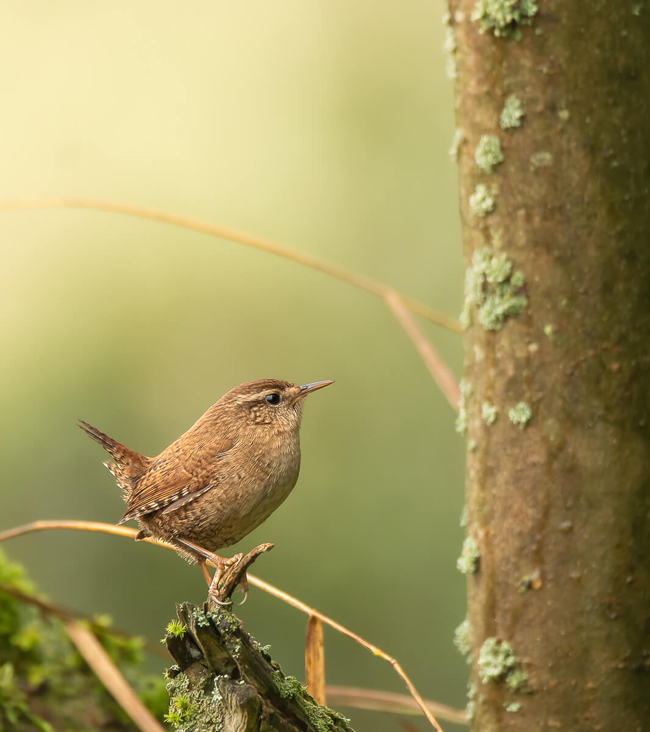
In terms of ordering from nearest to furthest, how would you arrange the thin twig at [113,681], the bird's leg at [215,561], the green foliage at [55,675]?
the bird's leg at [215,561], the thin twig at [113,681], the green foliage at [55,675]

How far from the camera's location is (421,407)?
4.39 meters

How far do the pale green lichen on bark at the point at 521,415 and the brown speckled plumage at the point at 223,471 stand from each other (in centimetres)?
41

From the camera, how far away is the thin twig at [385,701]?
6.30ft

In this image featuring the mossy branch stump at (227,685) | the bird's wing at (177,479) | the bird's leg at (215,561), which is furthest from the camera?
the bird's wing at (177,479)

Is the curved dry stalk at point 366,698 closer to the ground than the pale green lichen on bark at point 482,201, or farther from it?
closer to the ground

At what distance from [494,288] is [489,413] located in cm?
25

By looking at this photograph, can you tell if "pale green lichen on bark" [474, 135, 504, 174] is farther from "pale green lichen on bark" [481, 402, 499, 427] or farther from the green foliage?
the green foliage

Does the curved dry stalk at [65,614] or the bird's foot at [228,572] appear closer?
the bird's foot at [228,572]

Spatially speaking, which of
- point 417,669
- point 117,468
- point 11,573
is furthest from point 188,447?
point 417,669

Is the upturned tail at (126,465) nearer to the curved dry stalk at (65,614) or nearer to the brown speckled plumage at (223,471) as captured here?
the brown speckled plumage at (223,471)

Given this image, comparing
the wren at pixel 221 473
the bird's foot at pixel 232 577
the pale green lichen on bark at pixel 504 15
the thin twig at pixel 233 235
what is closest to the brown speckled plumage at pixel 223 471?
the wren at pixel 221 473

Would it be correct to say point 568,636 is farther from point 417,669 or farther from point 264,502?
point 417,669

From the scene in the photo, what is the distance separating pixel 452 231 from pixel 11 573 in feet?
9.95

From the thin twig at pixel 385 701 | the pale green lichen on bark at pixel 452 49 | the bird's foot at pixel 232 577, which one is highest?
the pale green lichen on bark at pixel 452 49
